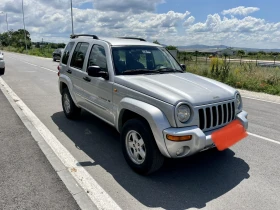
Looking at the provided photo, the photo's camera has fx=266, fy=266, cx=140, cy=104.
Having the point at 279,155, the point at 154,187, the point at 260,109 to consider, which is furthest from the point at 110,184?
the point at 260,109

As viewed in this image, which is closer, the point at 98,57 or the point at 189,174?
the point at 189,174

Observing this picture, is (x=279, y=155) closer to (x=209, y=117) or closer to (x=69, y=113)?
(x=209, y=117)

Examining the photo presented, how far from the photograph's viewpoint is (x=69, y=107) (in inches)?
243

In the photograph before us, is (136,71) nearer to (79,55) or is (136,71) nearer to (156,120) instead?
(156,120)

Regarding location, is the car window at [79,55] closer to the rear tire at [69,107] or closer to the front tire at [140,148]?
the rear tire at [69,107]

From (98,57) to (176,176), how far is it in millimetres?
2468

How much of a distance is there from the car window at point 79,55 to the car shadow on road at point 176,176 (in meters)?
1.49

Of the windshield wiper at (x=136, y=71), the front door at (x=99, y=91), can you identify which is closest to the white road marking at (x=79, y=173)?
the front door at (x=99, y=91)

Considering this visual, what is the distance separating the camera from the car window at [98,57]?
4547 mm

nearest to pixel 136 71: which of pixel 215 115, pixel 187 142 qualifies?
pixel 215 115

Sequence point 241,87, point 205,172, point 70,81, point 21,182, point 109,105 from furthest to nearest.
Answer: point 241,87
point 70,81
point 109,105
point 205,172
point 21,182

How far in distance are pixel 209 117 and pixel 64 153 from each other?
241 centimetres

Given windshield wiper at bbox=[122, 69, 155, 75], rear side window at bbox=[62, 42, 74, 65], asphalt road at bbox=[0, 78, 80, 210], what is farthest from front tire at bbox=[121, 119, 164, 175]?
rear side window at bbox=[62, 42, 74, 65]

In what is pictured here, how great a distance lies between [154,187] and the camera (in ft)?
11.3
